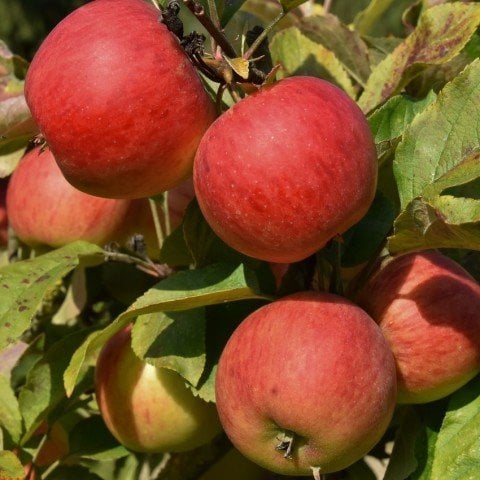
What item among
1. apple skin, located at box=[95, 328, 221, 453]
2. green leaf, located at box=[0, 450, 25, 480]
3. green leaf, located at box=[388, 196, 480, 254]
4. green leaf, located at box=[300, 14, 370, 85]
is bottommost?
apple skin, located at box=[95, 328, 221, 453]

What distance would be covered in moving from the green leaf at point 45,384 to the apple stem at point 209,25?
1.28 ft

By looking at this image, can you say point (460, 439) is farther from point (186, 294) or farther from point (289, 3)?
point (289, 3)

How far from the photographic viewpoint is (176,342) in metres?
0.75

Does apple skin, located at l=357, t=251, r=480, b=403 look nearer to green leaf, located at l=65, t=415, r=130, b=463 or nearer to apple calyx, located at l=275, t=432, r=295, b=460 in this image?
apple calyx, located at l=275, t=432, r=295, b=460

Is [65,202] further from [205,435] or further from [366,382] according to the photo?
[366,382]

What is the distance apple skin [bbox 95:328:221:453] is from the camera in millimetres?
841

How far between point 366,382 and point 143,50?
0.31 meters

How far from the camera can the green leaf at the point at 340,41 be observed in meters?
1.01

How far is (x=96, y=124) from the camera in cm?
64

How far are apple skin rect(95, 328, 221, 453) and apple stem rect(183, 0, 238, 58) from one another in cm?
35

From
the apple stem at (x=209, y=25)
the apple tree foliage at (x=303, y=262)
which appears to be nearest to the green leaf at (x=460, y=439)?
the apple tree foliage at (x=303, y=262)

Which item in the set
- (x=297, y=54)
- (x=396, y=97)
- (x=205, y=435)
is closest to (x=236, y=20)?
(x=297, y=54)

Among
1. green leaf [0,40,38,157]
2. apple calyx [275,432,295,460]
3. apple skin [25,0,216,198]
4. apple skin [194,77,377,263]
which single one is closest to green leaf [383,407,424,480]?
apple calyx [275,432,295,460]

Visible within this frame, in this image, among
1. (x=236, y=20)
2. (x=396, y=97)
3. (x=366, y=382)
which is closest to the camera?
(x=366, y=382)
